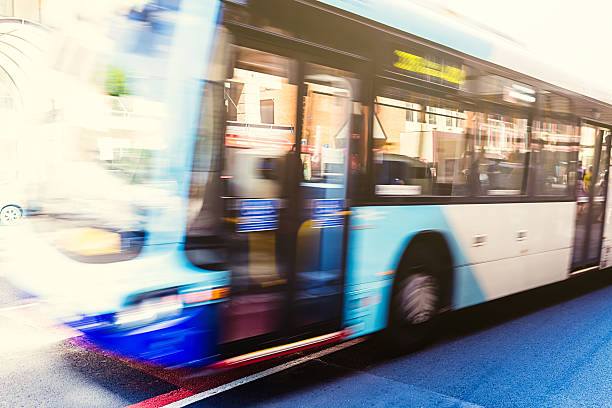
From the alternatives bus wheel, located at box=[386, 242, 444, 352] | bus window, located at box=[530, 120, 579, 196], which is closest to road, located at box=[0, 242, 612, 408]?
bus wheel, located at box=[386, 242, 444, 352]

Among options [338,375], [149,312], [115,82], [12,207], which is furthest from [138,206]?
[338,375]

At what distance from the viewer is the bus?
3391 millimetres

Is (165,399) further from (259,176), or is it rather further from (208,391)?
(259,176)

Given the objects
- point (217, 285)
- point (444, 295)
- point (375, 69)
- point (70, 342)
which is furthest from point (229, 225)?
point (444, 295)

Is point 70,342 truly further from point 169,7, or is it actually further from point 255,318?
point 169,7

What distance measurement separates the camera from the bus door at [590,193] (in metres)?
7.80

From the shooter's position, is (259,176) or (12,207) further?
(259,176)

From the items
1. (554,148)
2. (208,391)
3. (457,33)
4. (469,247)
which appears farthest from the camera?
(554,148)

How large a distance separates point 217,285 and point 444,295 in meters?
A: 2.81

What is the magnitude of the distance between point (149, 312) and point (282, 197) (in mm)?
1225

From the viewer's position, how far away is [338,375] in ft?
15.5

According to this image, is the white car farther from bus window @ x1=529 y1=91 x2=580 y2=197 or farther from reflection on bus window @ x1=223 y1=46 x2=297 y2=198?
bus window @ x1=529 y1=91 x2=580 y2=197

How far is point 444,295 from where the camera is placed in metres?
5.61

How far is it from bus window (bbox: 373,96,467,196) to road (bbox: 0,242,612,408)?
156 cm
